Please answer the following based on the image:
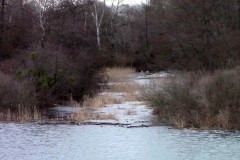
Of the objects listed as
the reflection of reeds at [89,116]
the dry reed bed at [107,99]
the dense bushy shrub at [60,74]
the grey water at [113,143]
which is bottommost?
the grey water at [113,143]

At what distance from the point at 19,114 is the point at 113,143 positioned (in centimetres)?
775

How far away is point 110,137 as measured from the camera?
16.0 m

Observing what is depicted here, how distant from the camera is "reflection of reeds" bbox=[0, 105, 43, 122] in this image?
68.5 ft

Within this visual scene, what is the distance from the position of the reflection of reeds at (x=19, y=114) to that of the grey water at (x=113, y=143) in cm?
212

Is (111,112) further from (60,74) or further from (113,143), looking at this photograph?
(113,143)

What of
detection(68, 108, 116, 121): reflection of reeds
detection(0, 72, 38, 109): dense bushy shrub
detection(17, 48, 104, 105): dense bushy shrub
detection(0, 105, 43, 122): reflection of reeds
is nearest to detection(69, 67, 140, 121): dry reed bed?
detection(68, 108, 116, 121): reflection of reeds

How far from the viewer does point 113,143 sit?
1479 cm

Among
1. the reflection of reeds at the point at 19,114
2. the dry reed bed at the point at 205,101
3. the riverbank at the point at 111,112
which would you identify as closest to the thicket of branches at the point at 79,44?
the riverbank at the point at 111,112

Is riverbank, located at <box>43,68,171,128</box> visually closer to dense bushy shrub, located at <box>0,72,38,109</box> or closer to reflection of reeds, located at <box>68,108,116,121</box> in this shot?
reflection of reeds, located at <box>68,108,116,121</box>

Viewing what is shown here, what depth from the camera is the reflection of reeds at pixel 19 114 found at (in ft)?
68.5

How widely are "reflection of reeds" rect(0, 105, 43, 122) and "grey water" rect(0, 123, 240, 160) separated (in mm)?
2118

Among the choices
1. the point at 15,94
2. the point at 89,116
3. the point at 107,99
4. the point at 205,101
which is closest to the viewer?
the point at 205,101

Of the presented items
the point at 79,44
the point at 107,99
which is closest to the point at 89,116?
the point at 107,99

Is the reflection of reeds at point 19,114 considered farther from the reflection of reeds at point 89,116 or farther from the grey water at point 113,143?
the grey water at point 113,143
